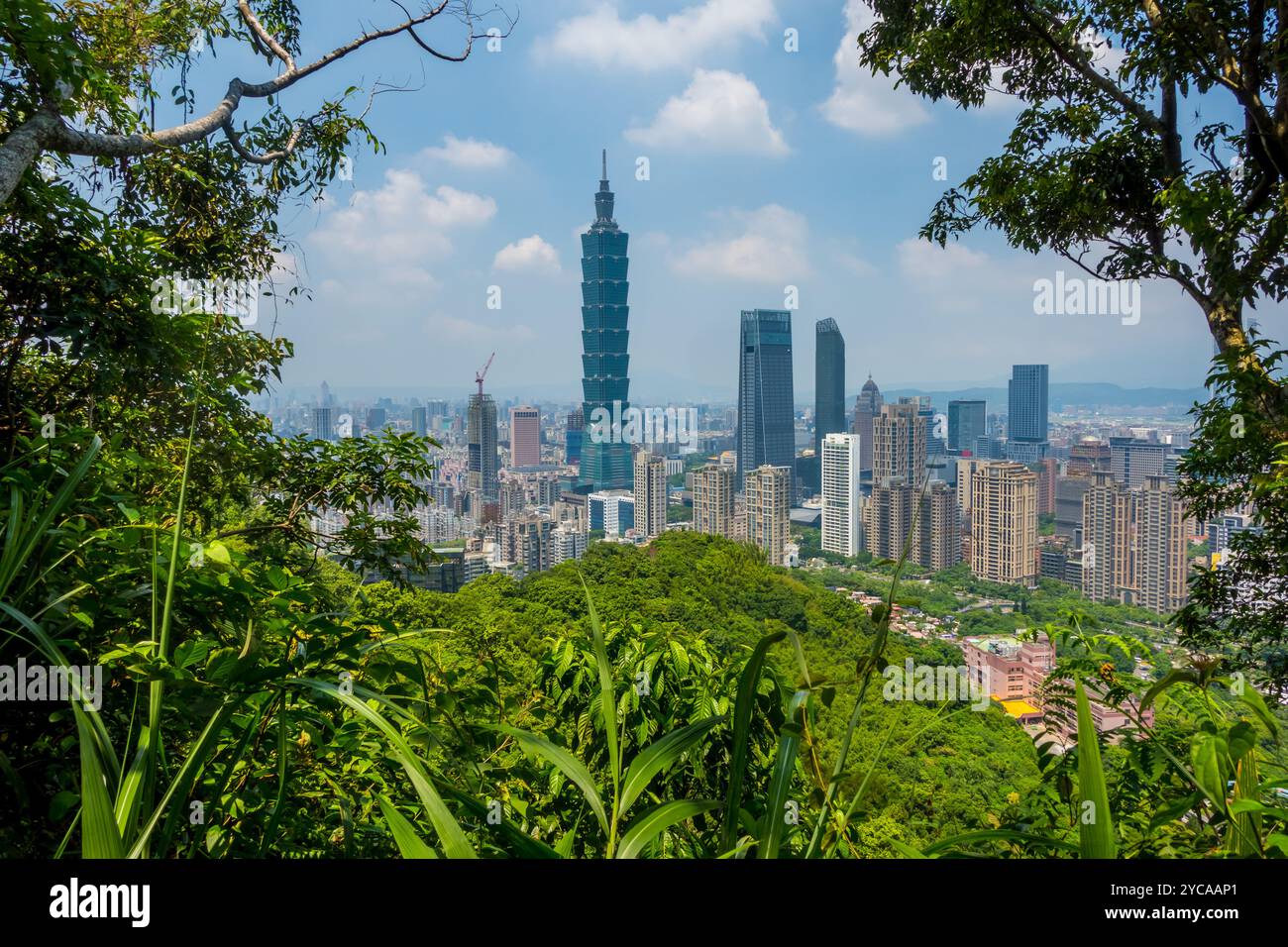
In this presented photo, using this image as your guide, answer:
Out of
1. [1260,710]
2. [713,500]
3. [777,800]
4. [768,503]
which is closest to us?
[777,800]

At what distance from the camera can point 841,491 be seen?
142 inches

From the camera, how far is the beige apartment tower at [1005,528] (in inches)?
118

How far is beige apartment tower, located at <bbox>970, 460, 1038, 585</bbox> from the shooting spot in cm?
299

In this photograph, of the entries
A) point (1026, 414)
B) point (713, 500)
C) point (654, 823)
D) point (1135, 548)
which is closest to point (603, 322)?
point (713, 500)

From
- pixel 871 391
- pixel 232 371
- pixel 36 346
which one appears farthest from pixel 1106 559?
pixel 36 346

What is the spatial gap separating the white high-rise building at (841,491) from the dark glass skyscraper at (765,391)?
1.27 ft

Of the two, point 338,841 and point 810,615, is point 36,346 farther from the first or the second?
point 810,615

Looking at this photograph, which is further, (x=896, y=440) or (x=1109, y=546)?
(x=896, y=440)

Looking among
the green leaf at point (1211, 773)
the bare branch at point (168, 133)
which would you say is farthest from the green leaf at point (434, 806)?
the bare branch at point (168, 133)

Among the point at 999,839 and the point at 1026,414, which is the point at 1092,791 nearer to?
the point at 999,839

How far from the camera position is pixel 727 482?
4.02 metres

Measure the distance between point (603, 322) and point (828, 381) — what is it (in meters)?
1.13

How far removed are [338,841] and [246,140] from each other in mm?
2733
